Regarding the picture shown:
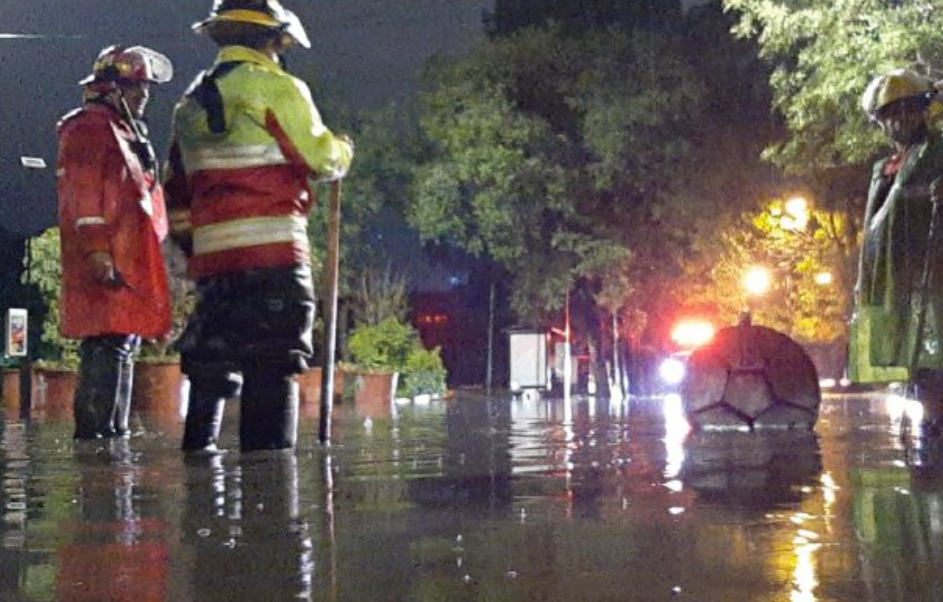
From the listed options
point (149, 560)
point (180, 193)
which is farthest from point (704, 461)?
point (149, 560)

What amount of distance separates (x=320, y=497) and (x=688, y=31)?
79.9ft

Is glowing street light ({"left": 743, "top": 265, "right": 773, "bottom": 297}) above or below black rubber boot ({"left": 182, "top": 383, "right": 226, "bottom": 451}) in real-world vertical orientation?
above

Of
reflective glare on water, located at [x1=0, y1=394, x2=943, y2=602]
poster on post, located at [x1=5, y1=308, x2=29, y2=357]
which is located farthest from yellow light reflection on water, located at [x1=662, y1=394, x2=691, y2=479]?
poster on post, located at [x1=5, y1=308, x2=29, y2=357]

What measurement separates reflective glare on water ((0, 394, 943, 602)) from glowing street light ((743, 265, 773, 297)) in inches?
752

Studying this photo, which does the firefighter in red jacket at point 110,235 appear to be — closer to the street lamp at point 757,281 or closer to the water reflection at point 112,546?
the water reflection at point 112,546

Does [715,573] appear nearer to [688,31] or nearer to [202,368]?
[202,368]

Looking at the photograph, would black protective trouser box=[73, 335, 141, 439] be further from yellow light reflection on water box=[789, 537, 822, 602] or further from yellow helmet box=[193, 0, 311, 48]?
yellow light reflection on water box=[789, 537, 822, 602]

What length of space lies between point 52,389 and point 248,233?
32.9 feet

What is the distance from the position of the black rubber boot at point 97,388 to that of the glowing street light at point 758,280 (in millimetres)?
19127

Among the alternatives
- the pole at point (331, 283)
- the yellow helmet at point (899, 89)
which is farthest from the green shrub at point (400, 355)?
the pole at point (331, 283)

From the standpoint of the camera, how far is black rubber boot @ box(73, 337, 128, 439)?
7.57 metres

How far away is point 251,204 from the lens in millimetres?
5883

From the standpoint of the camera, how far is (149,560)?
319 cm

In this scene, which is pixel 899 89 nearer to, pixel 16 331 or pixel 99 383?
pixel 99 383
